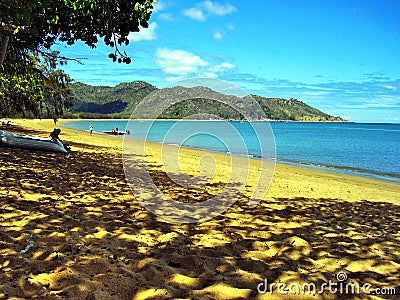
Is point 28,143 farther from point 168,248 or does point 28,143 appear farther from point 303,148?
point 303,148

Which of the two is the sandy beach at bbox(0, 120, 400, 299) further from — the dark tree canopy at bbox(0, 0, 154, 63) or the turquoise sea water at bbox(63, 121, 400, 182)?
the dark tree canopy at bbox(0, 0, 154, 63)

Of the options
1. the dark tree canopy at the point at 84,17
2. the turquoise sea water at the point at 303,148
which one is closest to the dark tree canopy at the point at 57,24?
the dark tree canopy at the point at 84,17

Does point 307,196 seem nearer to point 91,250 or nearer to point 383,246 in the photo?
point 383,246

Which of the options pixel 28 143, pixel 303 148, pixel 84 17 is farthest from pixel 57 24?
pixel 303 148

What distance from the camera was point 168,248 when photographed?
172 inches

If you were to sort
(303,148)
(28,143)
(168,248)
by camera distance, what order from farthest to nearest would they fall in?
(303,148)
(28,143)
(168,248)

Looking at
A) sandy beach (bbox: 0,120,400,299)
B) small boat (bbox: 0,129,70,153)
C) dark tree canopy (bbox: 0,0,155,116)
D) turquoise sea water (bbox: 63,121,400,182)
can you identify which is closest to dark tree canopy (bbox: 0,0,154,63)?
dark tree canopy (bbox: 0,0,155,116)

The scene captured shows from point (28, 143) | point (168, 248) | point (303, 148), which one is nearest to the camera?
point (168, 248)

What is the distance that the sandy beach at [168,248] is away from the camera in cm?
327

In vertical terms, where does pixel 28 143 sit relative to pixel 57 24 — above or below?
below

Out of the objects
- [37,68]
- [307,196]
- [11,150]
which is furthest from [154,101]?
[37,68]

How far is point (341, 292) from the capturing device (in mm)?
3449

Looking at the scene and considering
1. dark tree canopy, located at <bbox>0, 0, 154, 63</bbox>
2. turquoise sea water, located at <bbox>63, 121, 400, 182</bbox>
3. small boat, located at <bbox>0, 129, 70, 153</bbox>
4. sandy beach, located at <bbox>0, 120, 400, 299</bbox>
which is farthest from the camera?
turquoise sea water, located at <bbox>63, 121, 400, 182</bbox>

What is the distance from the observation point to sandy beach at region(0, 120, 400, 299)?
327cm
